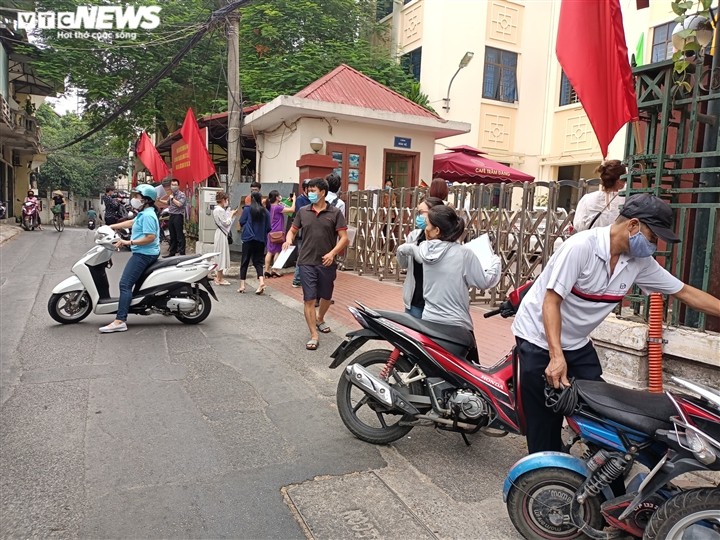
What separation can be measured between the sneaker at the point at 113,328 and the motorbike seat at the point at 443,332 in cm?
397

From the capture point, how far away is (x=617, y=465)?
7.75 ft

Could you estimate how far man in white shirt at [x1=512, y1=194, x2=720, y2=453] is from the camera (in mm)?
2475

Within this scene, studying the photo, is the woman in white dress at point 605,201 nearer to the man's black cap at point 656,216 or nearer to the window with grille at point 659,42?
the man's black cap at point 656,216

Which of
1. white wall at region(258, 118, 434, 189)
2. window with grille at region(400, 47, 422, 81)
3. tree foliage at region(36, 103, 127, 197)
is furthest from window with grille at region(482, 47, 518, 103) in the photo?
tree foliage at region(36, 103, 127, 197)

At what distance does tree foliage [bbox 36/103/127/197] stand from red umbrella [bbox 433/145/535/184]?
109 feet

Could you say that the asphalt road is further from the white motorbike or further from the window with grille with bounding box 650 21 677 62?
the window with grille with bounding box 650 21 677 62

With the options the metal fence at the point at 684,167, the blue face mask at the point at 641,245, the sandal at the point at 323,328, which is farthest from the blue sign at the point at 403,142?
the blue face mask at the point at 641,245

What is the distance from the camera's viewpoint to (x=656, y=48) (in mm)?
14625

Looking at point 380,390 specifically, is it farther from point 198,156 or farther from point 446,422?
point 198,156

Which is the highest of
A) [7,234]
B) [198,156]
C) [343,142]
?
[343,142]

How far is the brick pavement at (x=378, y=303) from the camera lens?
5915mm

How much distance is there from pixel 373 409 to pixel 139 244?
398 cm

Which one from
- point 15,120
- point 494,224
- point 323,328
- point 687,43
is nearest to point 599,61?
point 687,43

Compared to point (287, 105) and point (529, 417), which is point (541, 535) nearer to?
point (529, 417)
